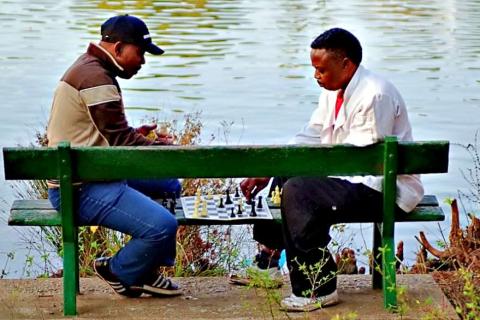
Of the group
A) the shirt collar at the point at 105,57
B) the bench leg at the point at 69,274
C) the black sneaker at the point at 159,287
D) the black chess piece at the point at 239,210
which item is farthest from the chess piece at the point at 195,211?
the shirt collar at the point at 105,57

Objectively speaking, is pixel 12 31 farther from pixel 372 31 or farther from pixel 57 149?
pixel 57 149

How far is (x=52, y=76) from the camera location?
20.2m

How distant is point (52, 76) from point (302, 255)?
14438mm

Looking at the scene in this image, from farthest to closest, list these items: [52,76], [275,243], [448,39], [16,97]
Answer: [448,39] < [52,76] < [16,97] < [275,243]

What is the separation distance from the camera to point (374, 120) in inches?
242

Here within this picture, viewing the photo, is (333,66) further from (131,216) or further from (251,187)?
(131,216)

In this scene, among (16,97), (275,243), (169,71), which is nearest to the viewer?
(275,243)

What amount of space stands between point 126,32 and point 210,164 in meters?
0.85

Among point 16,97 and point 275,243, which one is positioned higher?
point 275,243

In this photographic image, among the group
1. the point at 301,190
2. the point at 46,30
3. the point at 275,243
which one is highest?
the point at 301,190

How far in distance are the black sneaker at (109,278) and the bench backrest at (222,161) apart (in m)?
0.57

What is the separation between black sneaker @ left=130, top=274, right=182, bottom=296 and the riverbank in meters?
0.03

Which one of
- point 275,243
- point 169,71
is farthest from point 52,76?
point 275,243

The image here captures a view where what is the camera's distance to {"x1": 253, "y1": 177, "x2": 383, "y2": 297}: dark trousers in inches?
242
